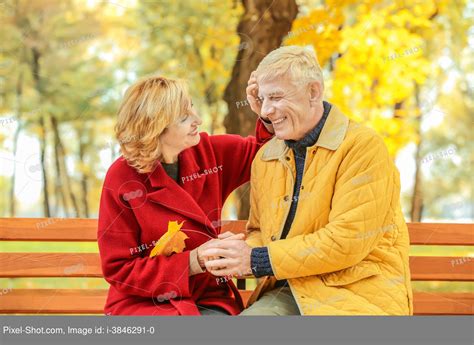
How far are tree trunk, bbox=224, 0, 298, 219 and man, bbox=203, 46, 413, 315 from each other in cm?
102

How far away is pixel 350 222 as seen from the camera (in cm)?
204

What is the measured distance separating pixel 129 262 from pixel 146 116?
48cm

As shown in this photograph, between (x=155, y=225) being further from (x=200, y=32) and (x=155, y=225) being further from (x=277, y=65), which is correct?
(x=200, y=32)

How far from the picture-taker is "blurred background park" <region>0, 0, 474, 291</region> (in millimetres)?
3277

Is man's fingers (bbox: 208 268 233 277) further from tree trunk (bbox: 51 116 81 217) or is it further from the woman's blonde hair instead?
tree trunk (bbox: 51 116 81 217)

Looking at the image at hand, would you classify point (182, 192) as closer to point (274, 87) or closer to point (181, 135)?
point (181, 135)

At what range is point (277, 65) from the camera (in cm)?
209

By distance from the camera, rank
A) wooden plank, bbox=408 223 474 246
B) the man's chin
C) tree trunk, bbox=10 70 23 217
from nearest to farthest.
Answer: the man's chin < wooden plank, bbox=408 223 474 246 < tree trunk, bbox=10 70 23 217

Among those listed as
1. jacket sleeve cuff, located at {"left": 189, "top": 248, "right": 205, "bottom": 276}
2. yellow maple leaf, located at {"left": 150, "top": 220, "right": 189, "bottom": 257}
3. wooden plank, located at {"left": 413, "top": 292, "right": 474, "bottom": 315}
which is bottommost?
wooden plank, located at {"left": 413, "top": 292, "right": 474, "bottom": 315}

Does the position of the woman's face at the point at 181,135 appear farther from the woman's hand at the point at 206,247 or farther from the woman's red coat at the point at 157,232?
the woman's hand at the point at 206,247

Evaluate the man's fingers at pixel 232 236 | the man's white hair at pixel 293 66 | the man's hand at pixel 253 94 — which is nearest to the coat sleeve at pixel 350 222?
the man's fingers at pixel 232 236

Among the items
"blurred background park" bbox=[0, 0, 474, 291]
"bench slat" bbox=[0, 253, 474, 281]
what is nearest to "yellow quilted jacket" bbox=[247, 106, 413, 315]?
"bench slat" bbox=[0, 253, 474, 281]

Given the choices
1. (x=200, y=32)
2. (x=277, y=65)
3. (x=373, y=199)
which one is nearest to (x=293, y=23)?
(x=200, y=32)

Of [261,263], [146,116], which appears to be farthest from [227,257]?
[146,116]
